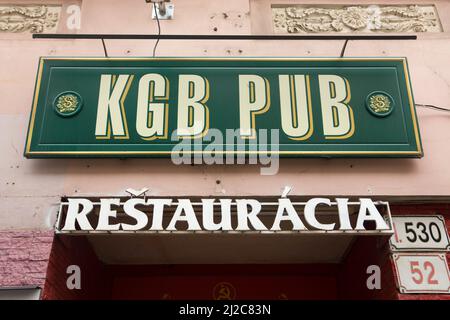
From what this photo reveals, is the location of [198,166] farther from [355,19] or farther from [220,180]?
[355,19]

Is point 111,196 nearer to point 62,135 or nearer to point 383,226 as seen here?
point 62,135

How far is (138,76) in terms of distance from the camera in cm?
623

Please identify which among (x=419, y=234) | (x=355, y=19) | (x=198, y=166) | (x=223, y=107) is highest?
(x=355, y=19)

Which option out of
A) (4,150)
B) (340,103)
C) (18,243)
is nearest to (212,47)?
(340,103)

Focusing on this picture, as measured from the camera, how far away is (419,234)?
5.56 meters

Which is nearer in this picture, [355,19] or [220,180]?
[220,180]

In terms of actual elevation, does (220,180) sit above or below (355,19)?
below

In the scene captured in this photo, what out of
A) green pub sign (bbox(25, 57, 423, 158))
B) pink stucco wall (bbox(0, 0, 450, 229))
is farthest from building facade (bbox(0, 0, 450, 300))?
green pub sign (bbox(25, 57, 423, 158))

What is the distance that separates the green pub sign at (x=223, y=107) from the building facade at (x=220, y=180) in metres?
0.20

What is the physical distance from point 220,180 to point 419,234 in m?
2.18

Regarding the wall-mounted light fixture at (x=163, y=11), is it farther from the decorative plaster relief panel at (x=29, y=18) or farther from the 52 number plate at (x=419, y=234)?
the 52 number plate at (x=419, y=234)

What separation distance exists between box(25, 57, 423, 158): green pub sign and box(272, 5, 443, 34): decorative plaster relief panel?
764 mm

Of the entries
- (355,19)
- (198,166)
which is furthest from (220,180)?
(355,19)

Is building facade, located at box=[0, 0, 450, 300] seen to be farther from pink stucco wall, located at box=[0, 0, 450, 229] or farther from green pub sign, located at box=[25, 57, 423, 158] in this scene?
green pub sign, located at box=[25, 57, 423, 158]
